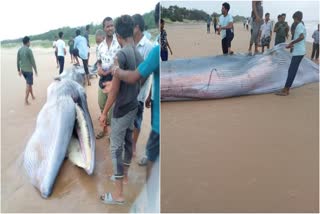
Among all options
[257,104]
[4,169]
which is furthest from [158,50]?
[257,104]

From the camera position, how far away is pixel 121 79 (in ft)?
4.00

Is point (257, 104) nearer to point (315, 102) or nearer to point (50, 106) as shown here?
point (315, 102)

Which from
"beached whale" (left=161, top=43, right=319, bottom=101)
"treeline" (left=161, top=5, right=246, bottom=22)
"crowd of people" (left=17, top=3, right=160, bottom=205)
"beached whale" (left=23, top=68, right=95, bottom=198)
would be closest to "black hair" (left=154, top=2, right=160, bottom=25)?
"crowd of people" (left=17, top=3, right=160, bottom=205)

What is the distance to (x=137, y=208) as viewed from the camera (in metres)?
1.29

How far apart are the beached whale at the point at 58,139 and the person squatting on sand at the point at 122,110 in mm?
81

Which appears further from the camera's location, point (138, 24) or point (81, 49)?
point (81, 49)

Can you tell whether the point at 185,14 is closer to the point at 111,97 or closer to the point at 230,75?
the point at 230,75

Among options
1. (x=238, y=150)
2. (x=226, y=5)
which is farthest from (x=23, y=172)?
(x=226, y=5)

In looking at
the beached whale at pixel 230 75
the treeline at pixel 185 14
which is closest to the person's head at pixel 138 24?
the treeline at pixel 185 14

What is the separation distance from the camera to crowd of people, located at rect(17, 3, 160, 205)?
1.20 metres

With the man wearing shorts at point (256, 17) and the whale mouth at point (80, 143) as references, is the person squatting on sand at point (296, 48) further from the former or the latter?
the whale mouth at point (80, 143)

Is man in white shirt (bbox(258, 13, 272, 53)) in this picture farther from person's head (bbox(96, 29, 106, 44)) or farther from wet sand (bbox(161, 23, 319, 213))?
person's head (bbox(96, 29, 106, 44))

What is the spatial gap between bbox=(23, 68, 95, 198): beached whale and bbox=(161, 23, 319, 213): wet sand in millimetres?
1119

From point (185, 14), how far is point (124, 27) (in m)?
2.21
